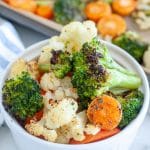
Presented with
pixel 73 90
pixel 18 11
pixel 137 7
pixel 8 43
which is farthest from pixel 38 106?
pixel 137 7

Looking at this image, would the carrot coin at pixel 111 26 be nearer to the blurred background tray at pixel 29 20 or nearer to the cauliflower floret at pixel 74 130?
the blurred background tray at pixel 29 20

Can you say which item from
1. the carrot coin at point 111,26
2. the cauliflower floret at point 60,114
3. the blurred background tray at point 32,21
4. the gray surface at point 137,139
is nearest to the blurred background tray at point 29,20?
the blurred background tray at point 32,21

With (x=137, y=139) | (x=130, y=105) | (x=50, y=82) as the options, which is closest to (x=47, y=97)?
(x=50, y=82)

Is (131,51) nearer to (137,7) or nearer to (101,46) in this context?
(137,7)

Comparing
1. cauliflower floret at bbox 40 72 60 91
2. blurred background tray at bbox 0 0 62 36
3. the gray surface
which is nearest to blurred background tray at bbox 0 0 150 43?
blurred background tray at bbox 0 0 62 36

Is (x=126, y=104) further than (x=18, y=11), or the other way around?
(x=18, y=11)

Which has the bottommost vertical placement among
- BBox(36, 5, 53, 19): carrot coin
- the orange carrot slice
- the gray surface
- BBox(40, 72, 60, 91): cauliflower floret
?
the gray surface

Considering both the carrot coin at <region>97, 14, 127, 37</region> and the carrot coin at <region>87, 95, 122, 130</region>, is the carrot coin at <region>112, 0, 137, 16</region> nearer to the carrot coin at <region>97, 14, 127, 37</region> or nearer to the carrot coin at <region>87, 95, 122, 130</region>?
the carrot coin at <region>97, 14, 127, 37</region>
